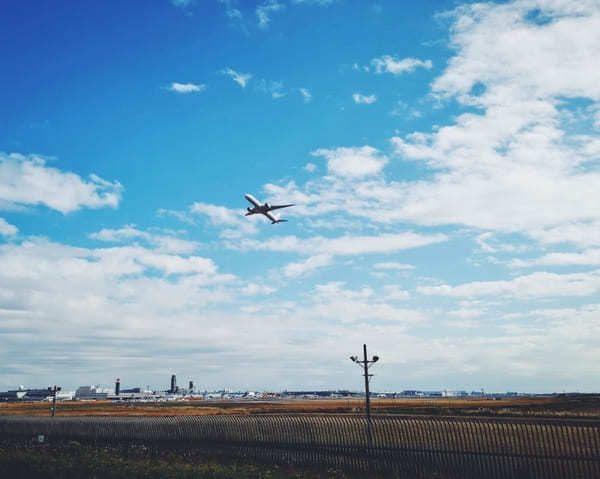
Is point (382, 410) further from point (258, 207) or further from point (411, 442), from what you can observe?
point (411, 442)

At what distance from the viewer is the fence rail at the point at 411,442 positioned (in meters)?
19.2

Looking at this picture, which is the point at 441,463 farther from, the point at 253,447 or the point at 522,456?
the point at 253,447

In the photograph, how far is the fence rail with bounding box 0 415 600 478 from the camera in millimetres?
19188

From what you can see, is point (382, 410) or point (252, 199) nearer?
point (252, 199)

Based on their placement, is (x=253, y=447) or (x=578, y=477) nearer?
(x=578, y=477)

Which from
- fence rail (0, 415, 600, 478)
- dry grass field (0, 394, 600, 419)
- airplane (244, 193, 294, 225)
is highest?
airplane (244, 193, 294, 225)

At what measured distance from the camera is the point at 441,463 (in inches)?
824

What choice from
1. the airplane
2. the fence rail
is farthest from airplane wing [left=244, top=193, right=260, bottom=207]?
the fence rail

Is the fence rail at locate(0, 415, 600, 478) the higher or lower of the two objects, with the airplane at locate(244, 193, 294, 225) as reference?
lower

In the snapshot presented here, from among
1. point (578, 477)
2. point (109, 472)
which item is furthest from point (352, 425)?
point (109, 472)

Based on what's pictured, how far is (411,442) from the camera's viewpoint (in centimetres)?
2180

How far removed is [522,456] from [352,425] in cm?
768

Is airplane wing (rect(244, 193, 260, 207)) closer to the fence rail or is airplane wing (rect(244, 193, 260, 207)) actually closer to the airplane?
the airplane

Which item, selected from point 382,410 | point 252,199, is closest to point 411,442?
point 252,199
